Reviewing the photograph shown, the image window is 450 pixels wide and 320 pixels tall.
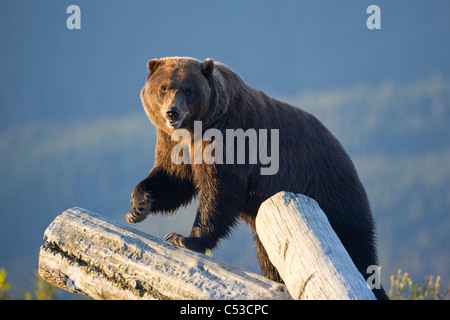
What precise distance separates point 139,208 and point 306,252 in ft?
6.21

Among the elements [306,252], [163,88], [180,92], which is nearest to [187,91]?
[180,92]

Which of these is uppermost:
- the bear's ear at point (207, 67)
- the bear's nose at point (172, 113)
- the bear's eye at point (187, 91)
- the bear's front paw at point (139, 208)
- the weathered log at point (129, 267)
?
the bear's ear at point (207, 67)

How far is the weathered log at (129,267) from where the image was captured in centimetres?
377

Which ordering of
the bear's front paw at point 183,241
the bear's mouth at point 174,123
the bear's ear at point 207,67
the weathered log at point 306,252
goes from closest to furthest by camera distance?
the weathered log at point 306,252
the bear's front paw at point 183,241
the bear's mouth at point 174,123
the bear's ear at point 207,67

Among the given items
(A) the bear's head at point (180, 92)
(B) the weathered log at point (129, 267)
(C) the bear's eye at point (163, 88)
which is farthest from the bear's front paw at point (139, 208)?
(C) the bear's eye at point (163, 88)

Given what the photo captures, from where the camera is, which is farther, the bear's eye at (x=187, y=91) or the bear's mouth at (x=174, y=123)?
the bear's eye at (x=187, y=91)

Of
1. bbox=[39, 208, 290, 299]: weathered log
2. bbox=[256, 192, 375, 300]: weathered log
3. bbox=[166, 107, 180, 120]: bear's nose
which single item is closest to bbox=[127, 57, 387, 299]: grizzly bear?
bbox=[166, 107, 180, 120]: bear's nose

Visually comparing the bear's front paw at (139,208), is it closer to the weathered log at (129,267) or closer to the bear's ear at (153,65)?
the weathered log at (129,267)

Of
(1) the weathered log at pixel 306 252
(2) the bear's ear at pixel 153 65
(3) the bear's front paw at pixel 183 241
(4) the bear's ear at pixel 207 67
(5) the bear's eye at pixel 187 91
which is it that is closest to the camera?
(1) the weathered log at pixel 306 252

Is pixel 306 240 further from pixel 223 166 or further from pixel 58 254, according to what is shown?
pixel 58 254

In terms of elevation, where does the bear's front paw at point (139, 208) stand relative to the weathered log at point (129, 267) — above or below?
above

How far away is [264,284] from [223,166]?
132cm

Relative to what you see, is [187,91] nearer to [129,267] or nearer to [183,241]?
[183,241]
